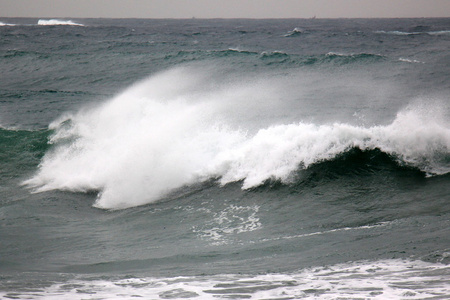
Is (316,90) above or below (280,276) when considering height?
above

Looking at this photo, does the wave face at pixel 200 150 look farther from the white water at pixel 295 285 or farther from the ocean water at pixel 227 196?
the white water at pixel 295 285

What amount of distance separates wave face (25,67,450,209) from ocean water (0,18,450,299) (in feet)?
0.13

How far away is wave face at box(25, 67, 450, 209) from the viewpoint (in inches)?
417

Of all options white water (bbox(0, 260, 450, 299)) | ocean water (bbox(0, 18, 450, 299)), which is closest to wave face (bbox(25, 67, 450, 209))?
ocean water (bbox(0, 18, 450, 299))

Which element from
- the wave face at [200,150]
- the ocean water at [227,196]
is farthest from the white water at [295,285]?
the wave face at [200,150]

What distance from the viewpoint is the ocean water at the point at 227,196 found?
6008 millimetres

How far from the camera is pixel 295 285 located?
223 inches

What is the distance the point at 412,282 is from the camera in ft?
17.8

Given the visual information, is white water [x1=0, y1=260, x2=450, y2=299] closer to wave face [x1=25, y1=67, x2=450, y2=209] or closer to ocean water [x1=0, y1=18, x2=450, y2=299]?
ocean water [x1=0, y1=18, x2=450, y2=299]

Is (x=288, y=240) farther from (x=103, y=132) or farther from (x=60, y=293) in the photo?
(x=103, y=132)

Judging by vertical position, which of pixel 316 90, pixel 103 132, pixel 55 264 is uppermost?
pixel 316 90

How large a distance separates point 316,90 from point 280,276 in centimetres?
1686

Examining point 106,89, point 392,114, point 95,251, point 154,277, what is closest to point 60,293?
point 154,277

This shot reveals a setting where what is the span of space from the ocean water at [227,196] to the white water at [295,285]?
0.08 ft
